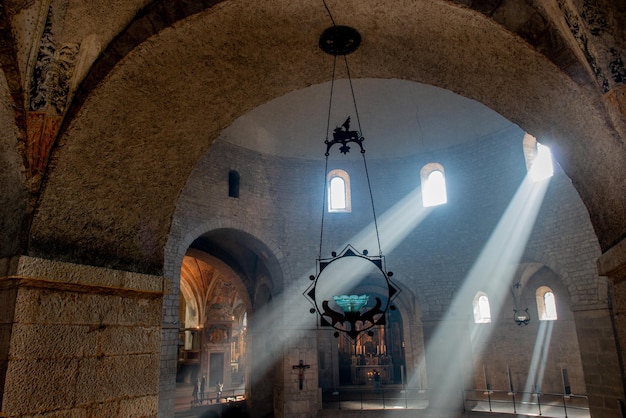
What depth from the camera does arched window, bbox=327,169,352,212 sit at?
1478 centimetres

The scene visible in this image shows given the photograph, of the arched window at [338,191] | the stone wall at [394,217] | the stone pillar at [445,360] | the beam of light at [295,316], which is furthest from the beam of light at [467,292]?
the arched window at [338,191]

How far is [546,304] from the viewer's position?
16.3 metres

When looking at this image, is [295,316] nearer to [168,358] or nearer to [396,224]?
[168,358]

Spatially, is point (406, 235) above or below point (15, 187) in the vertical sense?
above

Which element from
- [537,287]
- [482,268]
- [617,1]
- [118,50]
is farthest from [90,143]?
[537,287]

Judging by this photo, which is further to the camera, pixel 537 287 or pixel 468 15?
pixel 537 287

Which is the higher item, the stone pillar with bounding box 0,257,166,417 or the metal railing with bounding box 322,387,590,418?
the stone pillar with bounding box 0,257,166,417

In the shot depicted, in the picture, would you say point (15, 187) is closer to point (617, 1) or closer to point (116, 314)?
point (116, 314)

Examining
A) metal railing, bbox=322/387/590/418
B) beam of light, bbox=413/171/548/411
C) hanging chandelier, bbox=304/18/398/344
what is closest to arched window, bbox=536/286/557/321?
metal railing, bbox=322/387/590/418

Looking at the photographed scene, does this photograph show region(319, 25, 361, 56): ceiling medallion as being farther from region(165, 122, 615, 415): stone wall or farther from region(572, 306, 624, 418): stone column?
region(572, 306, 624, 418): stone column

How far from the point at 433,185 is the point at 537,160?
3077mm

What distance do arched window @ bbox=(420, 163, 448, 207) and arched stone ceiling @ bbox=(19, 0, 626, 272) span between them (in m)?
10.2

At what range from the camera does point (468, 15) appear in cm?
331

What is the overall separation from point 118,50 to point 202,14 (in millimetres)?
675
